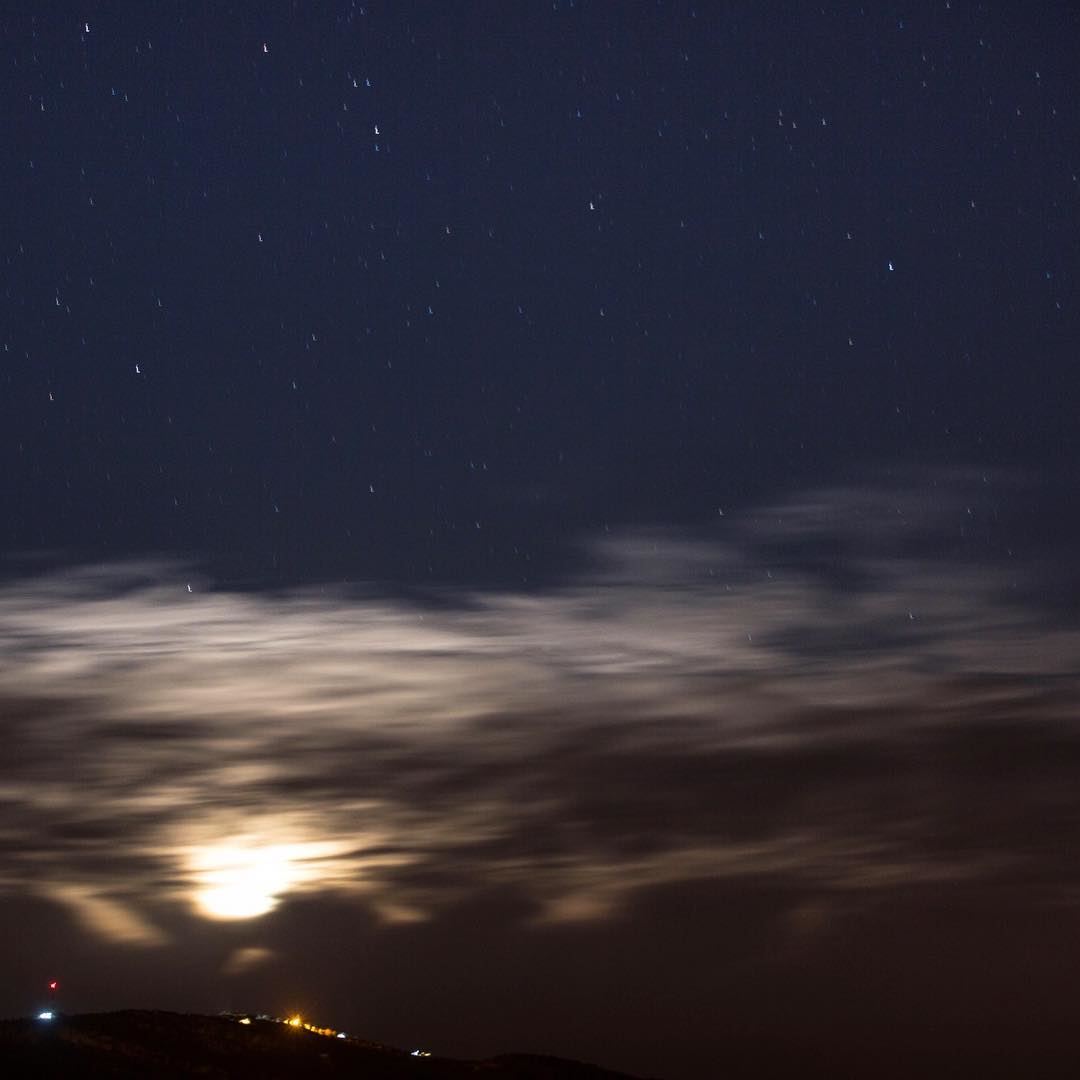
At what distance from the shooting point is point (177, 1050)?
168m

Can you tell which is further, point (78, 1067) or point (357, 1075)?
point (357, 1075)

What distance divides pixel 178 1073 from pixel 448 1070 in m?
43.5

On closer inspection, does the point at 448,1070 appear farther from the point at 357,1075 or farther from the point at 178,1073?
the point at 178,1073

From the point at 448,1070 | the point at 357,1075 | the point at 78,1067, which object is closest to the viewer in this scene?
the point at 78,1067

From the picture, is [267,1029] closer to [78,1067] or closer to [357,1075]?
[357,1075]

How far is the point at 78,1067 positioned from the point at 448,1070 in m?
51.8

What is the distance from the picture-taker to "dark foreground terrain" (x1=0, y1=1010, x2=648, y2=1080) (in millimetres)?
159875

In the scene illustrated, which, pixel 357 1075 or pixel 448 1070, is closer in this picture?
pixel 357 1075

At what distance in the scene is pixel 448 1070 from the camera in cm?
19638

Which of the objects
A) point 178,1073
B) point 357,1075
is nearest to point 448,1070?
point 357,1075

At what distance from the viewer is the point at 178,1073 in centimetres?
16138

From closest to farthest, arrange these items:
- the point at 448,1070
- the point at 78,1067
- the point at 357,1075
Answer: the point at 78,1067 → the point at 357,1075 → the point at 448,1070

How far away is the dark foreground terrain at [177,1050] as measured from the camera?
525 feet

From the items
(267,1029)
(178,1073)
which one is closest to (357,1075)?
(267,1029)
